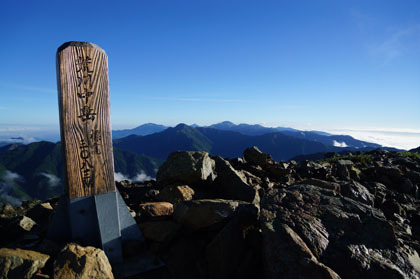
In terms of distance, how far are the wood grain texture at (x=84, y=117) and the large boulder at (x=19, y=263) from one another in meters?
1.00

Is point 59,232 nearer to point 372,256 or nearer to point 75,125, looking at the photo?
point 75,125

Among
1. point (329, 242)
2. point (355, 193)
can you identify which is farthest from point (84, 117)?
point (355, 193)

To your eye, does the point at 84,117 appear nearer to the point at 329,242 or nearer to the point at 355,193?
the point at 329,242

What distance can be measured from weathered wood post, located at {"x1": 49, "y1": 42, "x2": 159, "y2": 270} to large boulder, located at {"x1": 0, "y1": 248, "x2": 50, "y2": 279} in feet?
1.87

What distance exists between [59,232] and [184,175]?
3.42 meters

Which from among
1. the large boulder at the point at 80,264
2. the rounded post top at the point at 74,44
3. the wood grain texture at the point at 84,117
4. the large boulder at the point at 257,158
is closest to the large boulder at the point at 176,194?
the wood grain texture at the point at 84,117

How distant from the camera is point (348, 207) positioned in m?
4.38

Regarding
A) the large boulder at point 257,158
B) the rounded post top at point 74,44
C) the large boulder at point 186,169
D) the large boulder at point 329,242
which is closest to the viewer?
the large boulder at point 329,242

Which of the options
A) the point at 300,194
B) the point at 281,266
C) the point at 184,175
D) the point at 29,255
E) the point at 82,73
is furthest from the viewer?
the point at 184,175

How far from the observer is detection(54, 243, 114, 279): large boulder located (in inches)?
135

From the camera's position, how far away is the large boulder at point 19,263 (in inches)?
135

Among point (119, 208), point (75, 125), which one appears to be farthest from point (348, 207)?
point (75, 125)

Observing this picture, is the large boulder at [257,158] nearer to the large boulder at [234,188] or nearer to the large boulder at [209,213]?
the large boulder at [234,188]

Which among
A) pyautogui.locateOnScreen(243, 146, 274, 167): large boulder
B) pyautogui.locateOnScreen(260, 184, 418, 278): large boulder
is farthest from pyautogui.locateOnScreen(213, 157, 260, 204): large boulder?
pyautogui.locateOnScreen(243, 146, 274, 167): large boulder
